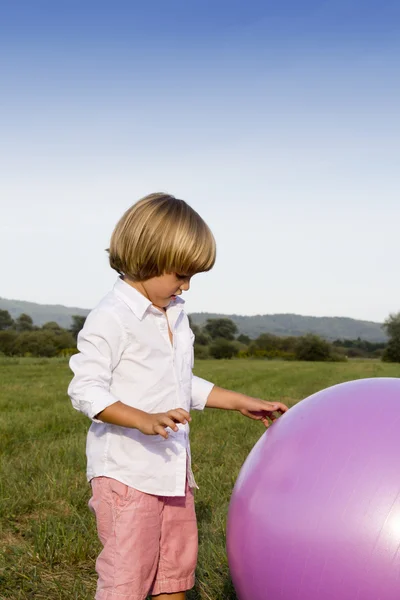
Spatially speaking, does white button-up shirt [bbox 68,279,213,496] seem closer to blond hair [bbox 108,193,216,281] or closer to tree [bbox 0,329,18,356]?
blond hair [bbox 108,193,216,281]

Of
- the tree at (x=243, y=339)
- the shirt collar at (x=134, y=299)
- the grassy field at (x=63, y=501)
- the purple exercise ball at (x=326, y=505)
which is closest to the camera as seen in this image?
the purple exercise ball at (x=326, y=505)

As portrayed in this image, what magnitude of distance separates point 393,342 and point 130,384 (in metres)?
51.6

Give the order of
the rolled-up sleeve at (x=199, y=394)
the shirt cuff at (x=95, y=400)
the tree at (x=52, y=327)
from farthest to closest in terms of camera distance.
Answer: the tree at (x=52, y=327), the rolled-up sleeve at (x=199, y=394), the shirt cuff at (x=95, y=400)

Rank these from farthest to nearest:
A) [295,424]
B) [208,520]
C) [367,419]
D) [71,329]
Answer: [71,329] → [208,520] → [295,424] → [367,419]

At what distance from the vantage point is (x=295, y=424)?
2871mm

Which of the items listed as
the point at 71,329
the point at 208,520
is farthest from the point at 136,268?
the point at 71,329

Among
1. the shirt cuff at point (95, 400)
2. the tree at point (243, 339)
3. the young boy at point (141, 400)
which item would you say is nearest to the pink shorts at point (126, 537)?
the young boy at point (141, 400)

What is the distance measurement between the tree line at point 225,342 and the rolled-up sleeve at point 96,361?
115 feet

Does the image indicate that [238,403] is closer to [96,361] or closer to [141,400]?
[141,400]

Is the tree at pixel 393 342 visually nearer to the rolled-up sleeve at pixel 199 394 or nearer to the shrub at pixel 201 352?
the shrub at pixel 201 352

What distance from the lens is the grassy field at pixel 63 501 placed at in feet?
12.3

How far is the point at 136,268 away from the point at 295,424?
89 cm

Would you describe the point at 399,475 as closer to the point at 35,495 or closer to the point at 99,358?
the point at 99,358

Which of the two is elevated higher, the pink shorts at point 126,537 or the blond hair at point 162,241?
the blond hair at point 162,241
